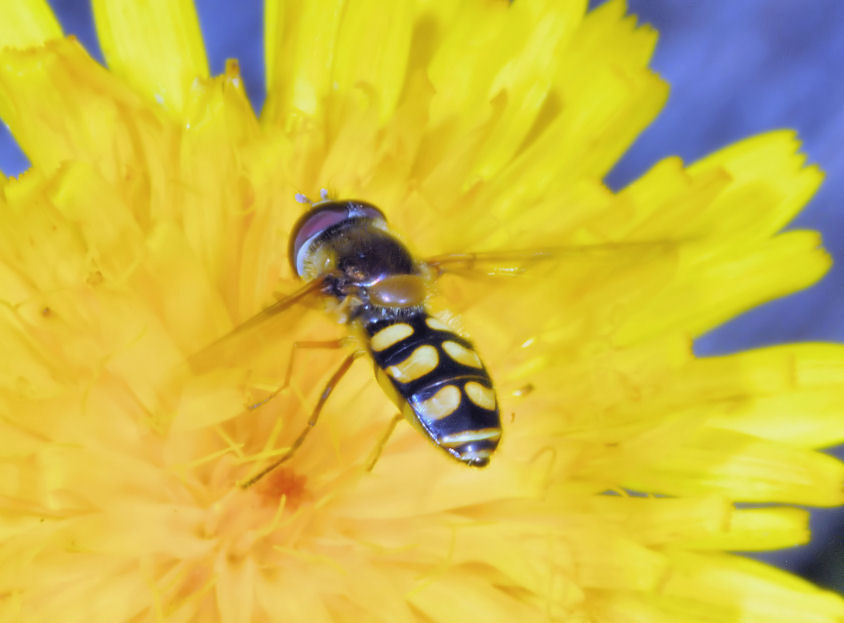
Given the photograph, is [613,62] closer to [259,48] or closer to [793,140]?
[793,140]

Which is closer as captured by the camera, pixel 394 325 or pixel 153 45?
pixel 394 325

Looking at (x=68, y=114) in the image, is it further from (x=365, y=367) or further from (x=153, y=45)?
(x=365, y=367)

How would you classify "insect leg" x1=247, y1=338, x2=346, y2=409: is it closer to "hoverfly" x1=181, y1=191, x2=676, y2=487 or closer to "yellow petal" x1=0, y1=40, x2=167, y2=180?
"hoverfly" x1=181, y1=191, x2=676, y2=487

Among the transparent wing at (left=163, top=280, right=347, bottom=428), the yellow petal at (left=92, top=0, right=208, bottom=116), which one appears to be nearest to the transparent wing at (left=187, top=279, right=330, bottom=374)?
the transparent wing at (left=163, top=280, right=347, bottom=428)

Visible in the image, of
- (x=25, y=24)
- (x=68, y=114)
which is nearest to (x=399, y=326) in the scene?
(x=68, y=114)

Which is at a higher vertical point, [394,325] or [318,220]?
[318,220]

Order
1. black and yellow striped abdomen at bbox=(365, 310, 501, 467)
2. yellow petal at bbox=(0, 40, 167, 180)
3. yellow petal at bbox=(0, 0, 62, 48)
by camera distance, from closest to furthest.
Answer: black and yellow striped abdomen at bbox=(365, 310, 501, 467), yellow petal at bbox=(0, 40, 167, 180), yellow petal at bbox=(0, 0, 62, 48)

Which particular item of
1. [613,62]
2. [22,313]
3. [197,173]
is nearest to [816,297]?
[613,62]
